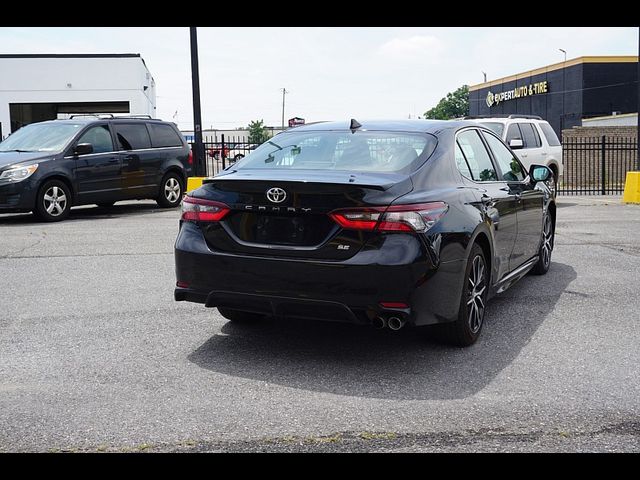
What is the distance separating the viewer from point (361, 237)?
4.76 m

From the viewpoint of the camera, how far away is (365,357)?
17.2 ft

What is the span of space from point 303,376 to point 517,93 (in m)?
57.8

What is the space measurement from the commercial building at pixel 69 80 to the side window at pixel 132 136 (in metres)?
27.9

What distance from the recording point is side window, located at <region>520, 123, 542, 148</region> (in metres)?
15.8

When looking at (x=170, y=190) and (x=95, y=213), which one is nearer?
(x=95, y=213)

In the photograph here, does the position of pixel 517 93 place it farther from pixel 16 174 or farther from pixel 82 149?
pixel 16 174

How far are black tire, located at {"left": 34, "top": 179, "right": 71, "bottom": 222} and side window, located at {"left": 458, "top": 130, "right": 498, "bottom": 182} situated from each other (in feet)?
29.2

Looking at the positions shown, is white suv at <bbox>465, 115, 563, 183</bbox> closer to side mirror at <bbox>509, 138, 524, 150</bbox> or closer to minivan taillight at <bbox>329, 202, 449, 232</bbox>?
side mirror at <bbox>509, 138, 524, 150</bbox>

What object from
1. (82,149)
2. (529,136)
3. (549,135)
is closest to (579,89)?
(549,135)

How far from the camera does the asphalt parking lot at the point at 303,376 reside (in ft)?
12.6

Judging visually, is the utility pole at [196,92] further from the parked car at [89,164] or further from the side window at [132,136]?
the side window at [132,136]

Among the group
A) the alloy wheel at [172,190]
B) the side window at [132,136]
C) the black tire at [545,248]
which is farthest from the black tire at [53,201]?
the black tire at [545,248]
